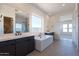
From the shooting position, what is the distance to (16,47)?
2.75 m

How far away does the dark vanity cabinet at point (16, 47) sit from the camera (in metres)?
2.33

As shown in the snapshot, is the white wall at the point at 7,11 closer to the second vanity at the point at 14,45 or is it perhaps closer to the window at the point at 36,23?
the second vanity at the point at 14,45

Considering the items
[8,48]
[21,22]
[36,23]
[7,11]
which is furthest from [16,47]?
[36,23]

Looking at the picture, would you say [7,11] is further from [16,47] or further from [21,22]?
[16,47]

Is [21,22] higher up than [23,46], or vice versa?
[21,22]

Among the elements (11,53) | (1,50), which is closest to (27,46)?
(11,53)

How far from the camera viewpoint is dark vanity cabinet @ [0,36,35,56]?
2.33m

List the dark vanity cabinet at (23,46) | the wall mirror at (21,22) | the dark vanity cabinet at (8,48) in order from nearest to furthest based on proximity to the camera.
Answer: the dark vanity cabinet at (8,48)
the dark vanity cabinet at (23,46)
the wall mirror at (21,22)

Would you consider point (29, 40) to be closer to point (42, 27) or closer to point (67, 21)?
point (42, 27)

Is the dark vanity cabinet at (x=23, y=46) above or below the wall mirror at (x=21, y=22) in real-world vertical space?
below

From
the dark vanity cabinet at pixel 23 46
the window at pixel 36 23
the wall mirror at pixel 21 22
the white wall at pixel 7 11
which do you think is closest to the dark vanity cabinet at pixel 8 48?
the dark vanity cabinet at pixel 23 46

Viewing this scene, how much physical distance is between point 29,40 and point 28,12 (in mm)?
1584

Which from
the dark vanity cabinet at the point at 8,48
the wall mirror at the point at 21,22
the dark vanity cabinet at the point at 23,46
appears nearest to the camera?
the dark vanity cabinet at the point at 8,48

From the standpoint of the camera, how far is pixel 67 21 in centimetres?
826
